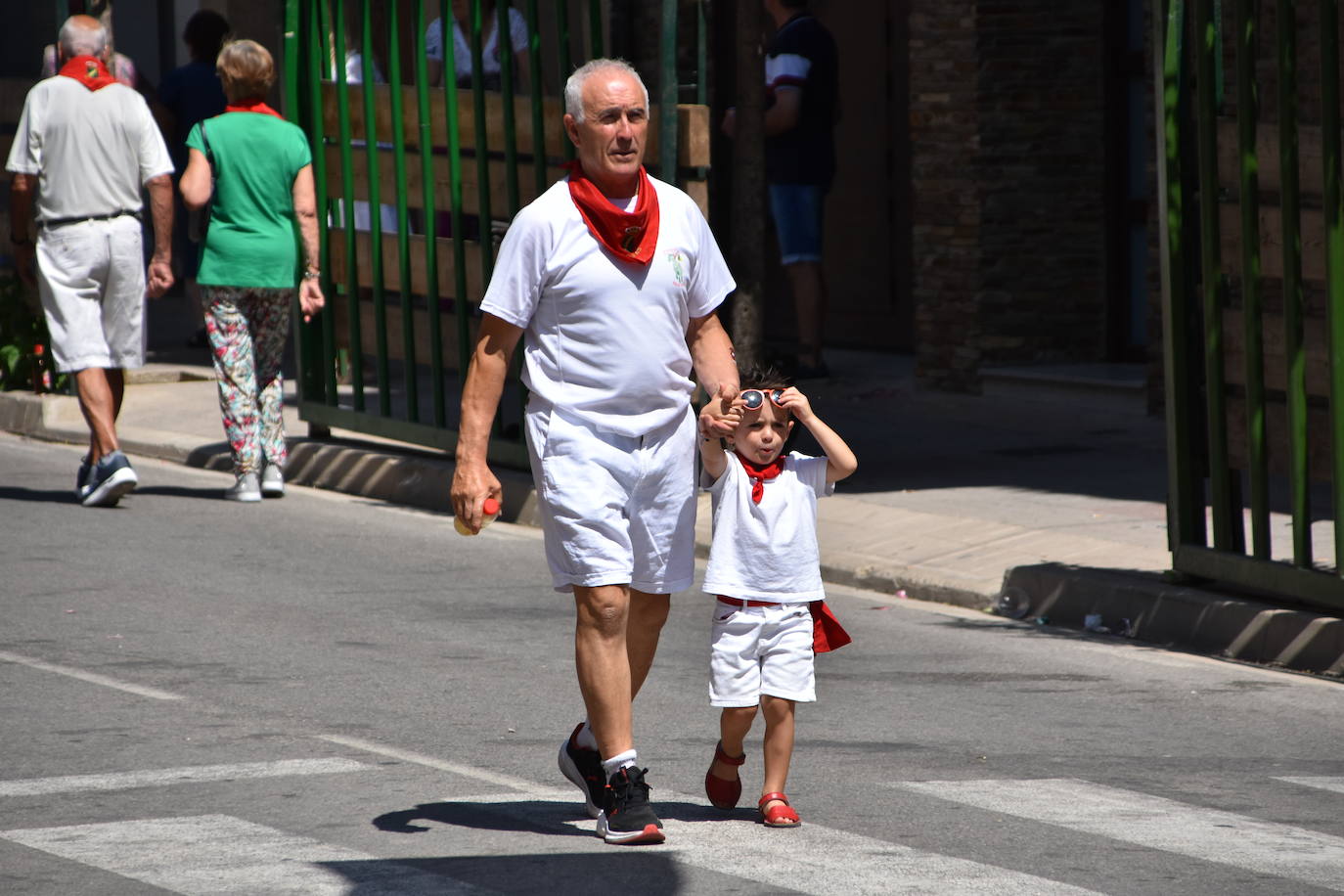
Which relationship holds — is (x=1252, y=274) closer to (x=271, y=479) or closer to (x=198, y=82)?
(x=271, y=479)

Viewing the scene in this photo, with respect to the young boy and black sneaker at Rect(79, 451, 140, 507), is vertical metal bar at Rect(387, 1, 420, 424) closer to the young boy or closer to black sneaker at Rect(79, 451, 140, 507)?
black sneaker at Rect(79, 451, 140, 507)

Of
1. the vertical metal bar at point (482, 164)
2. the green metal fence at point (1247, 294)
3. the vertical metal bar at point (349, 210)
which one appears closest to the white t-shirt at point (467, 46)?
the vertical metal bar at point (482, 164)

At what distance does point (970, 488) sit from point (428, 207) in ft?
9.96

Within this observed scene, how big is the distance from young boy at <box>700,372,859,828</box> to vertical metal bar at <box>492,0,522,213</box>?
224 inches

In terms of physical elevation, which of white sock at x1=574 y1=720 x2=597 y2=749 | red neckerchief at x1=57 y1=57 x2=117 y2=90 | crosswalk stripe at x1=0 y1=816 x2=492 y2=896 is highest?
red neckerchief at x1=57 y1=57 x2=117 y2=90

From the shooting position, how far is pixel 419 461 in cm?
1228

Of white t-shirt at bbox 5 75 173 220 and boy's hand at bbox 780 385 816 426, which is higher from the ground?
white t-shirt at bbox 5 75 173 220

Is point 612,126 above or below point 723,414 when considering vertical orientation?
above

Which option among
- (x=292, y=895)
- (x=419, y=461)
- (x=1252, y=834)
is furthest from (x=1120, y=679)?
(x=419, y=461)

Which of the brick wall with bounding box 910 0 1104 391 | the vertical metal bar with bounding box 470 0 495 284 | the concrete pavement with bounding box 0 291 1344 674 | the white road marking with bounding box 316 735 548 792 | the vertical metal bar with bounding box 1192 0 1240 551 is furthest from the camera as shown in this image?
the brick wall with bounding box 910 0 1104 391

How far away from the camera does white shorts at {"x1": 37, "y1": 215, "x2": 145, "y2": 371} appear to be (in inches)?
449

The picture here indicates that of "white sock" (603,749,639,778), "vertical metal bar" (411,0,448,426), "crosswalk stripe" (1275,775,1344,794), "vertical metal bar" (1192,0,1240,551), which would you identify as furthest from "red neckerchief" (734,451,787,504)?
"vertical metal bar" (411,0,448,426)

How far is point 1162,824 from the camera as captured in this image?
Result: 5930 mm

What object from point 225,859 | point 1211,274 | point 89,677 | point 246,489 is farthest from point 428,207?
point 225,859
